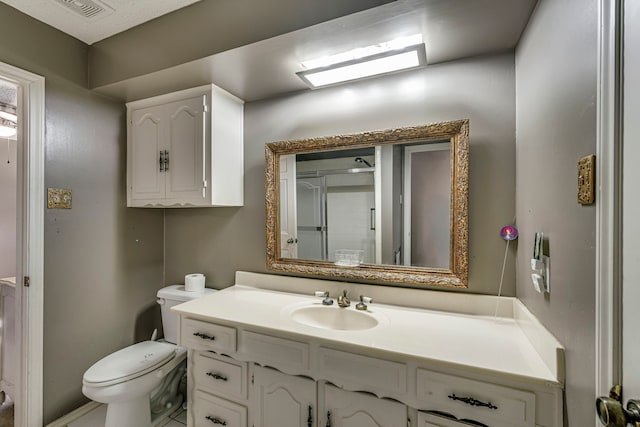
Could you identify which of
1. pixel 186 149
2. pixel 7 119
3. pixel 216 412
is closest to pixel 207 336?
pixel 216 412

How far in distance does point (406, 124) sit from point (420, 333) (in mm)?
1013

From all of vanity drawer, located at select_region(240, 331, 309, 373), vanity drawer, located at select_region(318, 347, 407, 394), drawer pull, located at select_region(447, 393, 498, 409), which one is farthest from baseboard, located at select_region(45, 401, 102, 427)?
drawer pull, located at select_region(447, 393, 498, 409)

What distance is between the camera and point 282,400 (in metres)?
1.22

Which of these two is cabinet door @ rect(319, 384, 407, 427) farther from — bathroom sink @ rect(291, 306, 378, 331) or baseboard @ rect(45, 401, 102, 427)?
baseboard @ rect(45, 401, 102, 427)

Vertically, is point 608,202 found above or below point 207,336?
above

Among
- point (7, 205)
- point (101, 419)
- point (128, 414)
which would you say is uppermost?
point (7, 205)

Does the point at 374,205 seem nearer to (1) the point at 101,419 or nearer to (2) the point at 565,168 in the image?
(2) the point at 565,168

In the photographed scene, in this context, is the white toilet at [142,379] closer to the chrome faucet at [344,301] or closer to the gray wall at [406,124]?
the gray wall at [406,124]

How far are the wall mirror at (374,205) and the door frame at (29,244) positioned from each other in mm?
1258

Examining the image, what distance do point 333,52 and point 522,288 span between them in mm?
1358

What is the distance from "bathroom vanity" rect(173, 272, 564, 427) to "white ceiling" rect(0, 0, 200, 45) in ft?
5.03

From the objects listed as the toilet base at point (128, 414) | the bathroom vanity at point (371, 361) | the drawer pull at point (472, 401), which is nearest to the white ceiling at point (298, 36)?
the bathroom vanity at point (371, 361)

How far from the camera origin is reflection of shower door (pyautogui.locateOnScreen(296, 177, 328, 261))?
65.7 inches

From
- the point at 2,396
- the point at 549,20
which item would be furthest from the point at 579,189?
the point at 2,396
